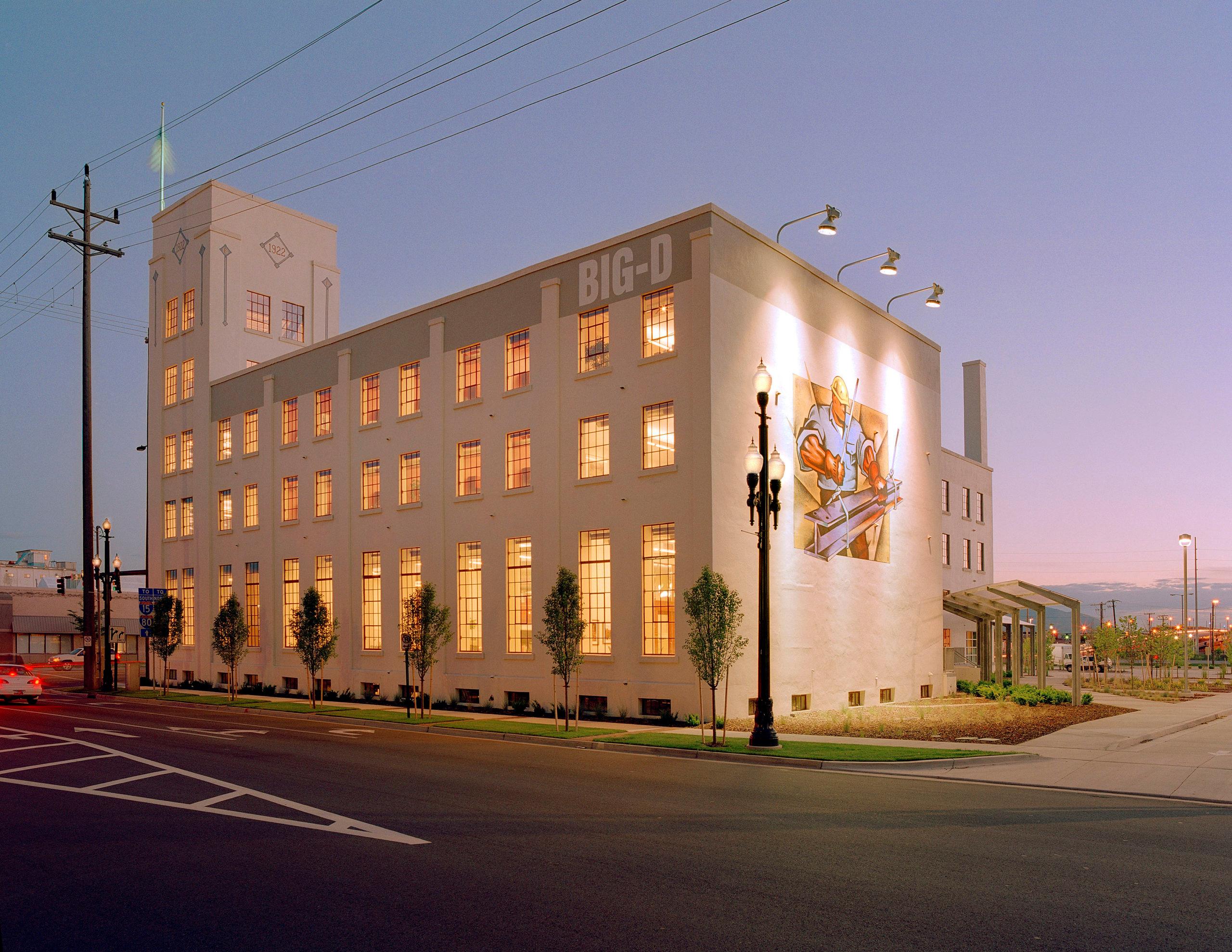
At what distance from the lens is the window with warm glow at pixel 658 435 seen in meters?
26.5

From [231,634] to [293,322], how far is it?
17058 mm

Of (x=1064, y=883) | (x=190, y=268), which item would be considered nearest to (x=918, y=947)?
(x=1064, y=883)

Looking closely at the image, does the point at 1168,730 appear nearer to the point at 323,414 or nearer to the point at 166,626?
the point at 323,414

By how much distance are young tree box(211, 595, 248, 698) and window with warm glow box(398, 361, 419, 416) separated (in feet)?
34.4

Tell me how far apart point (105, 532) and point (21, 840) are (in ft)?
132

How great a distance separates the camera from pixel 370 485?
35.8 m

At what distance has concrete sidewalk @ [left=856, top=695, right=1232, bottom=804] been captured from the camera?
1463 cm

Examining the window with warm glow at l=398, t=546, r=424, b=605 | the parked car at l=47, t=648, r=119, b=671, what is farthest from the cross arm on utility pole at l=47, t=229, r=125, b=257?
the parked car at l=47, t=648, r=119, b=671

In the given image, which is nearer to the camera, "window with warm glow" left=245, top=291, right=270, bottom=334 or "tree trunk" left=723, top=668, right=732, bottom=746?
"tree trunk" left=723, top=668, right=732, bottom=746

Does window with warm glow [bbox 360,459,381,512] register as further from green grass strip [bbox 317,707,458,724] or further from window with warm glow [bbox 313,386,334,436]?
green grass strip [bbox 317,707,458,724]

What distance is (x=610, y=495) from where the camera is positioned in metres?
27.4

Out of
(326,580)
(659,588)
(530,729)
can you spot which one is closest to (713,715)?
(530,729)

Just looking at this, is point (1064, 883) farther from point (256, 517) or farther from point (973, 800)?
point (256, 517)

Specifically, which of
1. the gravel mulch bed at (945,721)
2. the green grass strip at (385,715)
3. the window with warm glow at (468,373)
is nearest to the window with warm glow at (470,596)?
the green grass strip at (385,715)
